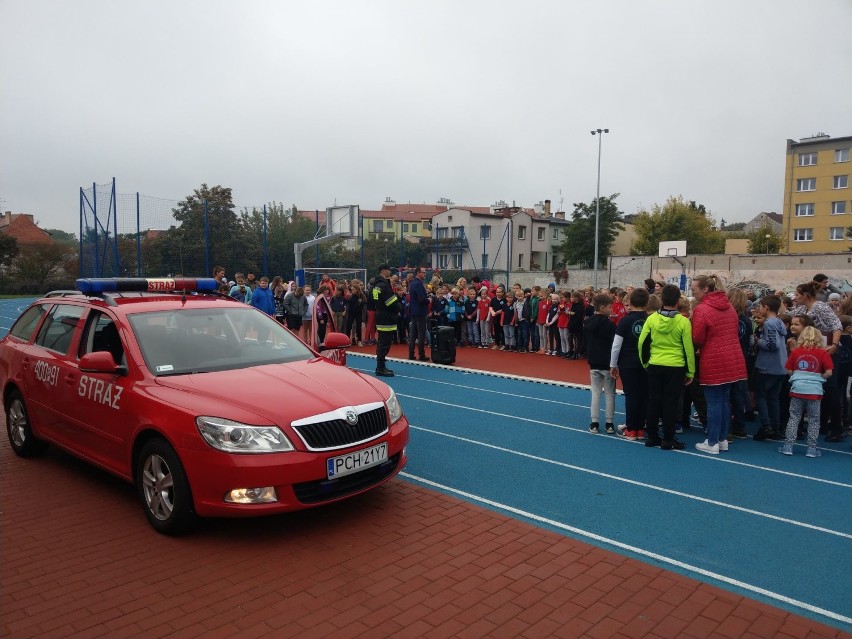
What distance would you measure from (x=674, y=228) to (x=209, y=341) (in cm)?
5899

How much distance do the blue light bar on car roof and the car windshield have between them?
73 centimetres

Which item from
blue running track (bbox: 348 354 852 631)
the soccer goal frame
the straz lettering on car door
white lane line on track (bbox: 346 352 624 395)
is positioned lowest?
blue running track (bbox: 348 354 852 631)

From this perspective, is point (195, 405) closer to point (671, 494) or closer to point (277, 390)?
point (277, 390)

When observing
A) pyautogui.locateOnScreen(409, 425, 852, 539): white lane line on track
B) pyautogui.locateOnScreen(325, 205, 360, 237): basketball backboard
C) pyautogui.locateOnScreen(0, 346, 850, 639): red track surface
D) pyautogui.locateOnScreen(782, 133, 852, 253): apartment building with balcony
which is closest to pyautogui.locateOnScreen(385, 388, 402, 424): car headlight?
pyautogui.locateOnScreen(0, 346, 850, 639): red track surface

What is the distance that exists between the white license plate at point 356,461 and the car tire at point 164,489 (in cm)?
106

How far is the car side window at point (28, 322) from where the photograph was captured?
6952mm

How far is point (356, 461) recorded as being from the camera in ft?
16.0

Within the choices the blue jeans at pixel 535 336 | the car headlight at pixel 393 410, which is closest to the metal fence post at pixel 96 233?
the blue jeans at pixel 535 336

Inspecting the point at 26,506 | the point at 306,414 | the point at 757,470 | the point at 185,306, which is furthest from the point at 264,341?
the point at 757,470

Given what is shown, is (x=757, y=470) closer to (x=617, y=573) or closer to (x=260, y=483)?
(x=617, y=573)

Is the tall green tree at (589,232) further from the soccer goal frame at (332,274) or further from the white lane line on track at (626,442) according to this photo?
the white lane line on track at (626,442)

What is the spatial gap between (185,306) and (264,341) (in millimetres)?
838

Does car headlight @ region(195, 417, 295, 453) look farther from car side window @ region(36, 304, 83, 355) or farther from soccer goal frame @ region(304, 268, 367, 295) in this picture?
soccer goal frame @ region(304, 268, 367, 295)

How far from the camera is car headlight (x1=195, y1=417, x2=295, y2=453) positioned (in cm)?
450
